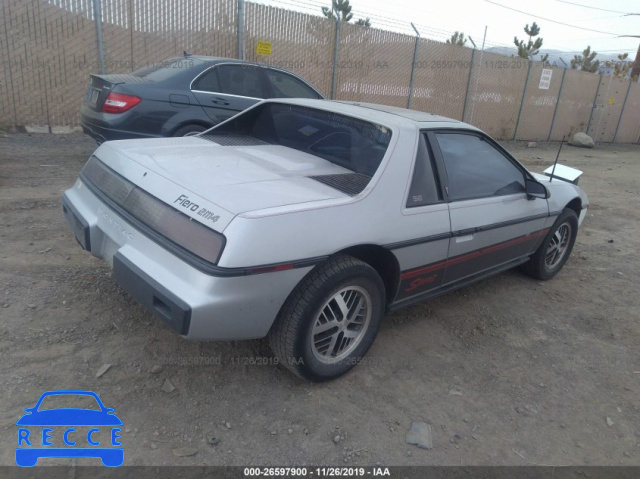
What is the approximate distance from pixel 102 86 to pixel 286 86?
2.53 metres

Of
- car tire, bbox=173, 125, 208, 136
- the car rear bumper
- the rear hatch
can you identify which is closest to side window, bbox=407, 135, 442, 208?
the car rear bumper

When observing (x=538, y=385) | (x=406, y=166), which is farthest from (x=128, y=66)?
(x=538, y=385)

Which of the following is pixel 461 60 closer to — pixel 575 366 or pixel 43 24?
pixel 43 24

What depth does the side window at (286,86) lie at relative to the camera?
692 cm

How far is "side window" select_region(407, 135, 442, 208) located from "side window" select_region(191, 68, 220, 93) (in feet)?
13.0

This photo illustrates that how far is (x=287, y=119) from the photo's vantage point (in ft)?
12.1

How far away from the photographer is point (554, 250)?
4621 mm

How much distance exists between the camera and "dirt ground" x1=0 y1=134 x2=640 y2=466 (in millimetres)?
2346

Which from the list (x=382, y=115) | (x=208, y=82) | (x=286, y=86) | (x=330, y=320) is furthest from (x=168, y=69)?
(x=330, y=320)

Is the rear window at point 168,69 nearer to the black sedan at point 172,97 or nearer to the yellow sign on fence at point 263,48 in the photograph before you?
the black sedan at point 172,97

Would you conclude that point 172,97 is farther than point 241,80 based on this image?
No

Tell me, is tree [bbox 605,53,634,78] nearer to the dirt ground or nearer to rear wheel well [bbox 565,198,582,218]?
rear wheel well [bbox 565,198,582,218]

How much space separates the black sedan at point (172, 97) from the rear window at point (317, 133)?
225 cm

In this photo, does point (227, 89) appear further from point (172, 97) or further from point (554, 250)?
point (554, 250)
